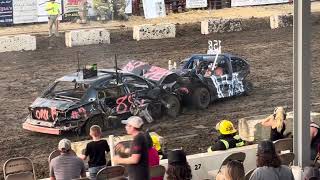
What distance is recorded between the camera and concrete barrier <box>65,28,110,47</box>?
28.0m

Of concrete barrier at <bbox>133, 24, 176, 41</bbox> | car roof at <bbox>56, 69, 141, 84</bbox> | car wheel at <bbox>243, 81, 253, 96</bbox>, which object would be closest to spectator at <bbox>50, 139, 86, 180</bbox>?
A: car roof at <bbox>56, 69, 141, 84</bbox>

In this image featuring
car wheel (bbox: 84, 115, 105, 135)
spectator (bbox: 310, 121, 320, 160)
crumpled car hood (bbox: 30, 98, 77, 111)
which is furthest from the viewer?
car wheel (bbox: 84, 115, 105, 135)

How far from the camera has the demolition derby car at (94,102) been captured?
1565 cm

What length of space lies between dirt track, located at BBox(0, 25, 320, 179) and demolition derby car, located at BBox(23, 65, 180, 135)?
39 centimetres

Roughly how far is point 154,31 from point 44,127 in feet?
48.8

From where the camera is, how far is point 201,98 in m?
18.5

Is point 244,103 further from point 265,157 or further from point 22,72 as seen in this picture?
point 265,157

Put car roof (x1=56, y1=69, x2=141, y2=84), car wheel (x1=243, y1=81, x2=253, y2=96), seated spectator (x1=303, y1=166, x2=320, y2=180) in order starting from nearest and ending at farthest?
seated spectator (x1=303, y1=166, x2=320, y2=180) < car roof (x1=56, y1=69, x2=141, y2=84) < car wheel (x1=243, y1=81, x2=253, y2=96)

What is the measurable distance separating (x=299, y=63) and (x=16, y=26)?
22688mm

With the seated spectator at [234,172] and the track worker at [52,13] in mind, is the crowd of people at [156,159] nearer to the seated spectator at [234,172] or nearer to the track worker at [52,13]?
the seated spectator at [234,172]

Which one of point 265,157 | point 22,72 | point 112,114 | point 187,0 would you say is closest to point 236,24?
point 187,0

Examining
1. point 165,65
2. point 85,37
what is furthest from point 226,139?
point 85,37

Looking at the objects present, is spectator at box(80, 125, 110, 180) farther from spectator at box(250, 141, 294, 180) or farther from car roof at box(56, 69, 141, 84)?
car roof at box(56, 69, 141, 84)

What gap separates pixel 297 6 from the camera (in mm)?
8953
